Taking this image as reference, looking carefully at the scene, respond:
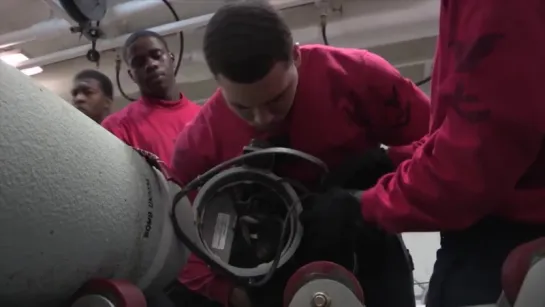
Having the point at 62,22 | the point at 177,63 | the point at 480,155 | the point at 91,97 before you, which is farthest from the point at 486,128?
the point at 62,22

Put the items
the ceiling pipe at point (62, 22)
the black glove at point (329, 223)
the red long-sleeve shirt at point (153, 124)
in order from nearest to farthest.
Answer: the black glove at point (329, 223), the red long-sleeve shirt at point (153, 124), the ceiling pipe at point (62, 22)

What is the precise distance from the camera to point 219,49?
0.89 metres

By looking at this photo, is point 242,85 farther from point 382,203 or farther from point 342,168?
point 382,203

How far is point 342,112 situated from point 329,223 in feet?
0.84

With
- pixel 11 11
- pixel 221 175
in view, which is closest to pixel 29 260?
pixel 221 175

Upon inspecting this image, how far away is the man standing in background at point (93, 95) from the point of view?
75.5 inches

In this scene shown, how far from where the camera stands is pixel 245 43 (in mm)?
874

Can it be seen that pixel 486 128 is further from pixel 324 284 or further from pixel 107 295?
pixel 107 295

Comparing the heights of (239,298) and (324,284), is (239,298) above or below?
below

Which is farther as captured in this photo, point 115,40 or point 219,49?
point 115,40

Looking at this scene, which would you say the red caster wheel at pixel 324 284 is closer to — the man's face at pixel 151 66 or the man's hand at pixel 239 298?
the man's hand at pixel 239 298

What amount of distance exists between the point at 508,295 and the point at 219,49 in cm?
53

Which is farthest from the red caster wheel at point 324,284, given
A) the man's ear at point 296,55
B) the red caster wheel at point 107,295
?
the man's ear at point 296,55

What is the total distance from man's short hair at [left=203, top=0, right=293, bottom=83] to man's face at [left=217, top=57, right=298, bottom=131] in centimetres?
1
